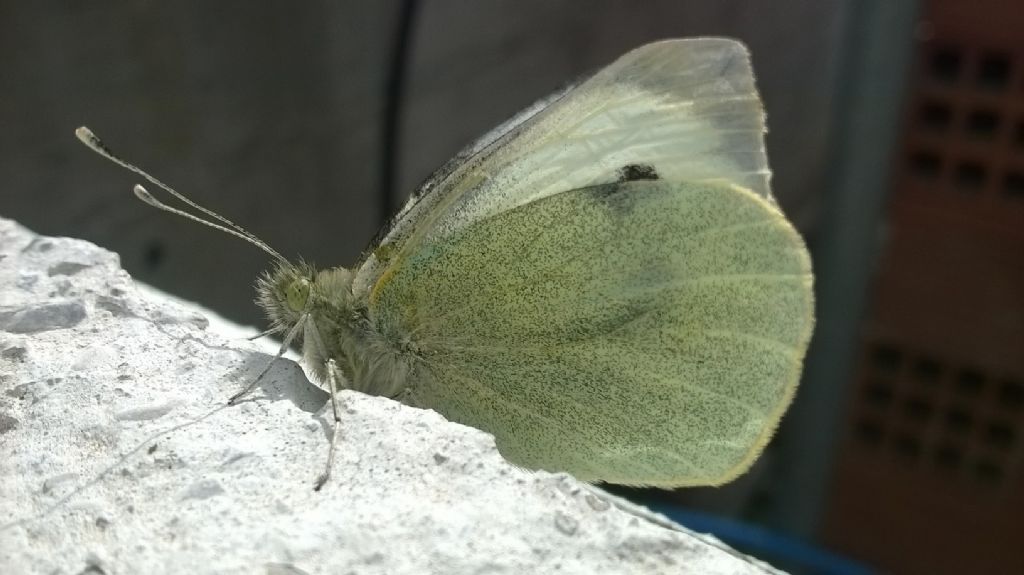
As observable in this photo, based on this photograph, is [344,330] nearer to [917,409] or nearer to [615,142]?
[615,142]

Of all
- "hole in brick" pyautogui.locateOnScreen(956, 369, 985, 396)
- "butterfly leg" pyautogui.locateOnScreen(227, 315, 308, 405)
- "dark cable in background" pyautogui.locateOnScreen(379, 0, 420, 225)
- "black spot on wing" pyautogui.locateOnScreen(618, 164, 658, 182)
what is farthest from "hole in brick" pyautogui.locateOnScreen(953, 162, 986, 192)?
"butterfly leg" pyautogui.locateOnScreen(227, 315, 308, 405)

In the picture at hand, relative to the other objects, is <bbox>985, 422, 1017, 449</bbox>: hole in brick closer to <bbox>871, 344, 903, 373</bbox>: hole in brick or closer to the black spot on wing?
<bbox>871, 344, 903, 373</bbox>: hole in brick

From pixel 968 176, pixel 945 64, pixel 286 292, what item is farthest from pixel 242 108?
pixel 968 176

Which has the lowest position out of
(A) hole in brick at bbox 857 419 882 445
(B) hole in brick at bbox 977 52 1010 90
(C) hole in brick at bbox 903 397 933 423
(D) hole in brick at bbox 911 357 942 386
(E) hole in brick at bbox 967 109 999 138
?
(A) hole in brick at bbox 857 419 882 445

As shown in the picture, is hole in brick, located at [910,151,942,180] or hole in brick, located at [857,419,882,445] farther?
hole in brick, located at [857,419,882,445]

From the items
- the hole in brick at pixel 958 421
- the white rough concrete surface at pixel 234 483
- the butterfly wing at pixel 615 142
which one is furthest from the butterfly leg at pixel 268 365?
the hole in brick at pixel 958 421

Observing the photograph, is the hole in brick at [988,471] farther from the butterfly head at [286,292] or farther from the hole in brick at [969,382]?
the butterfly head at [286,292]
